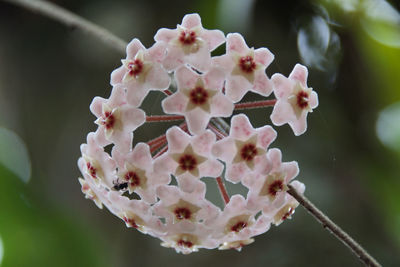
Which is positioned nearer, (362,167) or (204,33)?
(204,33)

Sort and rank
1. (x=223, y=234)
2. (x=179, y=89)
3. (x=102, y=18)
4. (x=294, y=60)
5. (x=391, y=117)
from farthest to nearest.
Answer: (x=102, y=18) → (x=391, y=117) → (x=294, y=60) → (x=223, y=234) → (x=179, y=89)

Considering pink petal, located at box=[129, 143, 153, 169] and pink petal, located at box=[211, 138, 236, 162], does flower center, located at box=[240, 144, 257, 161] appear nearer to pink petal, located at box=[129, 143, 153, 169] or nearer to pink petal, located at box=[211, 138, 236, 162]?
pink petal, located at box=[211, 138, 236, 162]

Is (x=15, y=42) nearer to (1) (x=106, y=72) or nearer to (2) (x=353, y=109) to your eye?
(1) (x=106, y=72)

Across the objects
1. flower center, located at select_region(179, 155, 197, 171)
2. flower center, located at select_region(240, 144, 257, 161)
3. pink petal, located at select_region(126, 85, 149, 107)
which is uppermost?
Answer: pink petal, located at select_region(126, 85, 149, 107)

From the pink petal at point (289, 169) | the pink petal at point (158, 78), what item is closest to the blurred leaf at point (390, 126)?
the pink petal at point (289, 169)

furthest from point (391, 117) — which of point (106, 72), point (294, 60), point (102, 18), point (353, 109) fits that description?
point (102, 18)

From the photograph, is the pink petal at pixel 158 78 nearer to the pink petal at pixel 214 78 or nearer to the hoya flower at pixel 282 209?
the pink petal at pixel 214 78

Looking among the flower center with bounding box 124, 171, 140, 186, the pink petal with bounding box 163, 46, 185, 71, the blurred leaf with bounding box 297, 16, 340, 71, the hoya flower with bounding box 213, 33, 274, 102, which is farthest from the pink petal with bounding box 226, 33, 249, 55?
the blurred leaf with bounding box 297, 16, 340, 71
